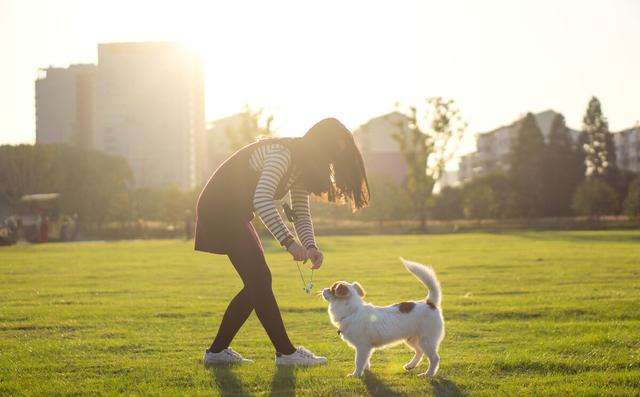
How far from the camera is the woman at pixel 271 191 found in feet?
21.6

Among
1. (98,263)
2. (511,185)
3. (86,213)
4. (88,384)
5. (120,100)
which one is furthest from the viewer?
(120,100)

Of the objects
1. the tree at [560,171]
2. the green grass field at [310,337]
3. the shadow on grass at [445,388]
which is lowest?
the green grass field at [310,337]

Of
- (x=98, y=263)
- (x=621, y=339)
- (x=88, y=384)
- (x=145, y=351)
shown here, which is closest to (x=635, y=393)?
(x=621, y=339)

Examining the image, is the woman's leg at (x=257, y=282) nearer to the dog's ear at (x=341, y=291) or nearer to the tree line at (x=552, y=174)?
the dog's ear at (x=341, y=291)

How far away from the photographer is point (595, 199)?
242 ft

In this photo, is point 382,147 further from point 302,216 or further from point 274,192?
point 274,192

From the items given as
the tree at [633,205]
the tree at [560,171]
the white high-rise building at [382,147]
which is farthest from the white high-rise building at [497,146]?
the tree at [633,205]

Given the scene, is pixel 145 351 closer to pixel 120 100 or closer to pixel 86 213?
pixel 86 213

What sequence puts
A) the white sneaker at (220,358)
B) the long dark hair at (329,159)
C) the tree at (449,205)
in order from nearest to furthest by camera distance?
the long dark hair at (329,159) < the white sneaker at (220,358) < the tree at (449,205)

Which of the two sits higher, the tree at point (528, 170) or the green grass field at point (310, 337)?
the tree at point (528, 170)

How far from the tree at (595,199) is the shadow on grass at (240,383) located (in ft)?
237

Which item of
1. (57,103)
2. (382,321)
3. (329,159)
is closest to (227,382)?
(382,321)

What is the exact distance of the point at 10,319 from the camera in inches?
440

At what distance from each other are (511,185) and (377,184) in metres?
19.0
